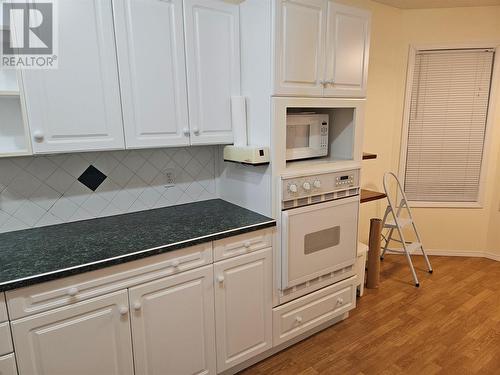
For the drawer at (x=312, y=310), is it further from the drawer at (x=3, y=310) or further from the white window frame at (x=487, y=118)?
the white window frame at (x=487, y=118)

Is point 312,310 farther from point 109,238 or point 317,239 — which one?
point 109,238

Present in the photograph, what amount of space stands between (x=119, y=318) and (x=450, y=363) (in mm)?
2015

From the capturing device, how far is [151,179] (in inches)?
85.7

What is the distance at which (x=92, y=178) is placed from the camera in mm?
1981

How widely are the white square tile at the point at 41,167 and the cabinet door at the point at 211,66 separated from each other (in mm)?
807

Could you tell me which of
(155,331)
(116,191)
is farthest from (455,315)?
(116,191)

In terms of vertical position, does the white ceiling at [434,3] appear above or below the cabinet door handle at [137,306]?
above

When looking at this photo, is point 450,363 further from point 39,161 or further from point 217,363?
point 39,161

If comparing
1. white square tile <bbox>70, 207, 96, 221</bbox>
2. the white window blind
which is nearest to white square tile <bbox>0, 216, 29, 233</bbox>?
white square tile <bbox>70, 207, 96, 221</bbox>

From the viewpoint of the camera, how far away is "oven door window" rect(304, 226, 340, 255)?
2100mm

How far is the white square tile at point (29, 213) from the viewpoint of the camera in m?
1.81

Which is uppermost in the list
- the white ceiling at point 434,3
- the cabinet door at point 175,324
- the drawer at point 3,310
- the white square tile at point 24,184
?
the white ceiling at point 434,3

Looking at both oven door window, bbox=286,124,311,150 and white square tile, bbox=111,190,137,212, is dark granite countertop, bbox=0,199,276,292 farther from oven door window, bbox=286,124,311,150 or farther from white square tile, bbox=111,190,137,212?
oven door window, bbox=286,124,311,150

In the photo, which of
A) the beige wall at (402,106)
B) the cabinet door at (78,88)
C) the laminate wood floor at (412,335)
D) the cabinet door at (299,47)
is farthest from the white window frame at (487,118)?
the cabinet door at (78,88)
